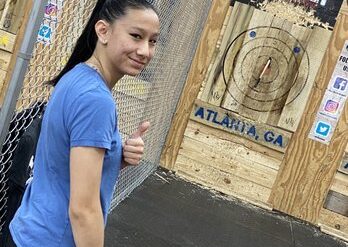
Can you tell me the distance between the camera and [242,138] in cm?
558

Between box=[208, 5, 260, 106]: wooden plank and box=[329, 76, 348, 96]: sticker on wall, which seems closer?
box=[329, 76, 348, 96]: sticker on wall

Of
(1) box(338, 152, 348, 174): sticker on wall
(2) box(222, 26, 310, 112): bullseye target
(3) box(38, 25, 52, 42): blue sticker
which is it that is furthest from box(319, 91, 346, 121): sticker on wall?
Result: (3) box(38, 25, 52, 42): blue sticker

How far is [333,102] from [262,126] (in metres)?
0.85

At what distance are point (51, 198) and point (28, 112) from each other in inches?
28.6

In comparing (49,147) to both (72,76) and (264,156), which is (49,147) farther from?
(264,156)

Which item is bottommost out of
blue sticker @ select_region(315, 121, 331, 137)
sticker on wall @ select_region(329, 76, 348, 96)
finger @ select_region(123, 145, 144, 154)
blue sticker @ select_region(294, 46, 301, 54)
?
finger @ select_region(123, 145, 144, 154)

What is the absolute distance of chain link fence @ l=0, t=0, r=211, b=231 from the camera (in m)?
2.12

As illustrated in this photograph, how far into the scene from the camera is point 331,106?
209 inches

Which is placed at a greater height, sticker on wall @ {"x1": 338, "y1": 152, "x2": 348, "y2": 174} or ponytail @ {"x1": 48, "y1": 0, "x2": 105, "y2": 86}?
ponytail @ {"x1": 48, "y1": 0, "x2": 105, "y2": 86}

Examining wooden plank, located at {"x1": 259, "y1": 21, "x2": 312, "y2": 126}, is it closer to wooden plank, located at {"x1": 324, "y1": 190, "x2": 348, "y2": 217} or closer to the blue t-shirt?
wooden plank, located at {"x1": 324, "y1": 190, "x2": 348, "y2": 217}

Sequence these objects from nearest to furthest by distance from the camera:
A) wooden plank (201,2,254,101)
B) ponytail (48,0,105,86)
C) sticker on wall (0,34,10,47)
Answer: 1. ponytail (48,0,105,86)
2. wooden plank (201,2,254,101)
3. sticker on wall (0,34,10,47)

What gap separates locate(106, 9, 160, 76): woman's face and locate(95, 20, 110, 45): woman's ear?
0.01m

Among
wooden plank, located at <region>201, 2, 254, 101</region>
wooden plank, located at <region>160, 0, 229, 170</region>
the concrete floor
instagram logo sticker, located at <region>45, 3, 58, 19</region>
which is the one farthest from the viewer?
wooden plank, located at <region>160, 0, 229, 170</region>

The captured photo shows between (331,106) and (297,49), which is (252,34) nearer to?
(297,49)
